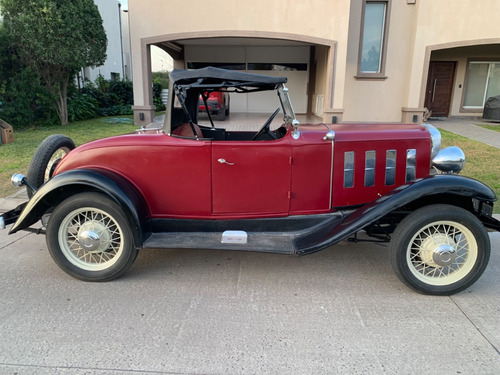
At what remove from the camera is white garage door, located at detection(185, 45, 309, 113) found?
58.3 feet

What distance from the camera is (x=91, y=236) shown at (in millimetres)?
3340

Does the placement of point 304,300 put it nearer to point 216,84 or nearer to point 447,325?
point 447,325

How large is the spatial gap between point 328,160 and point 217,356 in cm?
198

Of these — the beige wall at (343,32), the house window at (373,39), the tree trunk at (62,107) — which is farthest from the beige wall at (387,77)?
the tree trunk at (62,107)

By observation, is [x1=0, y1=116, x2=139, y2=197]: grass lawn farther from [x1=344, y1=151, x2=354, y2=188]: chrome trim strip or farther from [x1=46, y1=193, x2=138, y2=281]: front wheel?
[x1=344, y1=151, x2=354, y2=188]: chrome trim strip

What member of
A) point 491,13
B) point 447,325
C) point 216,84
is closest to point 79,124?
point 216,84

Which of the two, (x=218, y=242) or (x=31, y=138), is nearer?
(x=218, y=242)

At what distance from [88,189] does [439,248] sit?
121 inches

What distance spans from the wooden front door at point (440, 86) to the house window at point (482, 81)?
75cm

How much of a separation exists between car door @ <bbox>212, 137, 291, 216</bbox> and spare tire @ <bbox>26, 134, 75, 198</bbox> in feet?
6.06

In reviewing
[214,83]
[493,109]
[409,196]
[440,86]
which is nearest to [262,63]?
[440,86]

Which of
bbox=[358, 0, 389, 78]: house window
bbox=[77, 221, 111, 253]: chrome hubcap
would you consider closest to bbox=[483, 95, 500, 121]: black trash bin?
bbox=[358, 0, 389, 78]: house window

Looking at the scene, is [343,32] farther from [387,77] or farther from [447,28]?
[447,28]

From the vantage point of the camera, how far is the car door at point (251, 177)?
3465 mm
